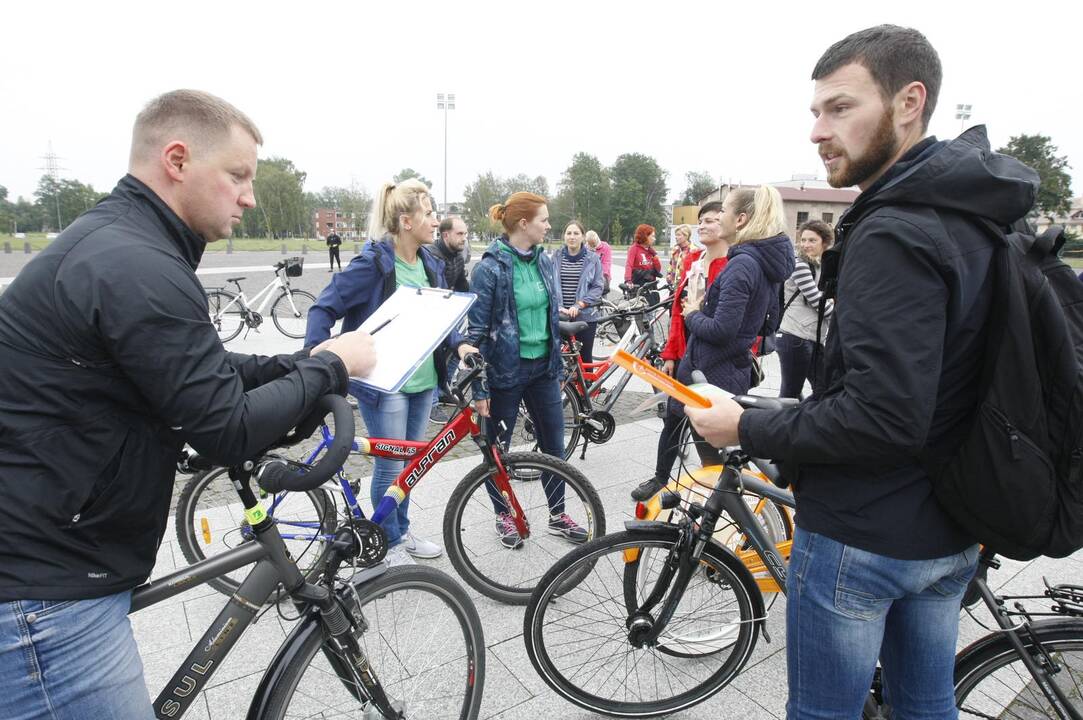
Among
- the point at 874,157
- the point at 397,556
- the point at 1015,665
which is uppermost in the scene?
the point at 874,157

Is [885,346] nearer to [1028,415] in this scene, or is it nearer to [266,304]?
[1028,415]

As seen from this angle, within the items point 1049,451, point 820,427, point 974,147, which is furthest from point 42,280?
point 1049,451

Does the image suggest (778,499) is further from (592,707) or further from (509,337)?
(509,337)

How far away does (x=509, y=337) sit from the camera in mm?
3385

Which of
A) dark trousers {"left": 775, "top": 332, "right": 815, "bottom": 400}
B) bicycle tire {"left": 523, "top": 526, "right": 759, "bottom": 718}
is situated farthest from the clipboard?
dark trousers {"left": 775, "top": 332, "right": 815, "bottom": 400}

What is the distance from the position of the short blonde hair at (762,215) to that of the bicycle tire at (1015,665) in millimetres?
2397

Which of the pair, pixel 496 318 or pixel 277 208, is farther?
pixel 277 208

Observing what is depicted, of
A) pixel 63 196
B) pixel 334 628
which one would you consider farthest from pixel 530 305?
pixel 63 196

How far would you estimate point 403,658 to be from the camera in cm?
206

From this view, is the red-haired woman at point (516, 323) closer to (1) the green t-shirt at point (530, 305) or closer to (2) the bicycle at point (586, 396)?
(1) the green t-shirt at point (530, 305)

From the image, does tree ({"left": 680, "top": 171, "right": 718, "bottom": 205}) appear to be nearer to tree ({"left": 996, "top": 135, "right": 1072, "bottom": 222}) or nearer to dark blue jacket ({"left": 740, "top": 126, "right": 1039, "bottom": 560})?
tree ({"left": 996, "top": 135, "right": 1072, "bottom": 222})

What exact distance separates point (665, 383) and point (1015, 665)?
1.45 metres

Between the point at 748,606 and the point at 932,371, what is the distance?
56.0 inches

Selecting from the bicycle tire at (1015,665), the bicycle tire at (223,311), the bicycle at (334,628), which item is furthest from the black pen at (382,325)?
the bicycle tire at (223,311)
